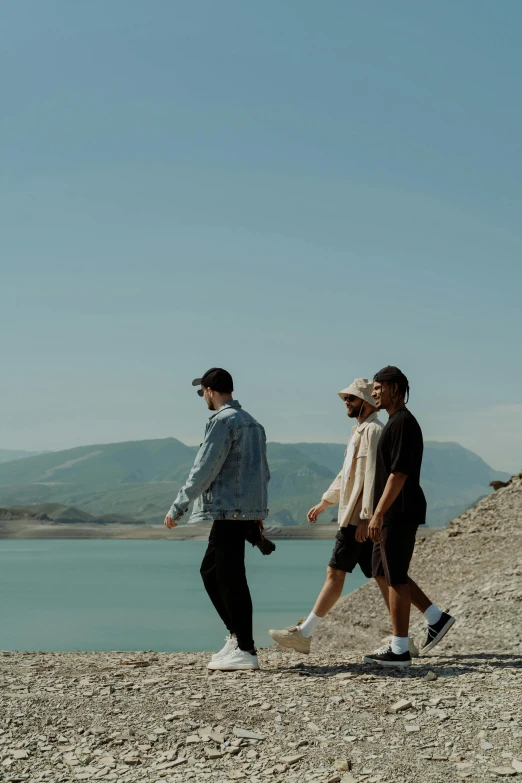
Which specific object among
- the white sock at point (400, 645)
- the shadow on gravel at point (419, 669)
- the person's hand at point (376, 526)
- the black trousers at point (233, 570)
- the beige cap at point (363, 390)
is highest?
the beige cap at point (363, 390)

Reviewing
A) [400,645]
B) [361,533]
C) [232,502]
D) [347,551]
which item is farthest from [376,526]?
[232,502]

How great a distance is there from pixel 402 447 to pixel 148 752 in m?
2.70

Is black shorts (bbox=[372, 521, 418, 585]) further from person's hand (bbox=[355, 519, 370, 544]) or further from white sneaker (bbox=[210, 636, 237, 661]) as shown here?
white sneaker (bbox=[210, 636, 237, 661])

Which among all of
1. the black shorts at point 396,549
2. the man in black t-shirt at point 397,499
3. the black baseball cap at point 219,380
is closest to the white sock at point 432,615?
the man in black t-shirt at point 397,499

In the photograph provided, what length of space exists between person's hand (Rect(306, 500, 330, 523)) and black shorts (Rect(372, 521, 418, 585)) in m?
0.77

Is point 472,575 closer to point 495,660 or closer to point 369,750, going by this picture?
point 495,660

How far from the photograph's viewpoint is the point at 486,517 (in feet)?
51.2

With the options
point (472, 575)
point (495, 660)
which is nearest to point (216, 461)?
point (495, 660)

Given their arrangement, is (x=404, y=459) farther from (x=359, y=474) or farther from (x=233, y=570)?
(x=233, y=570)

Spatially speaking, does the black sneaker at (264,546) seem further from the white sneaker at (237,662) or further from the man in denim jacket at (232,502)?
the white sneaker at (237,662)

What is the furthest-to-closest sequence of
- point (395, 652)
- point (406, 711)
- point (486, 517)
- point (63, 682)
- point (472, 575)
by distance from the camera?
1. point (486, 517)
2. point (472, 575)
3. point (395, 652)
4. point (63, 682)
5. point (406, 711)

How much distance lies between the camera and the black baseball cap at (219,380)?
6.08 meters

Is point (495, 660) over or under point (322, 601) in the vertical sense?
under

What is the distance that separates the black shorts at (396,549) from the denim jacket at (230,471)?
3.09ft
